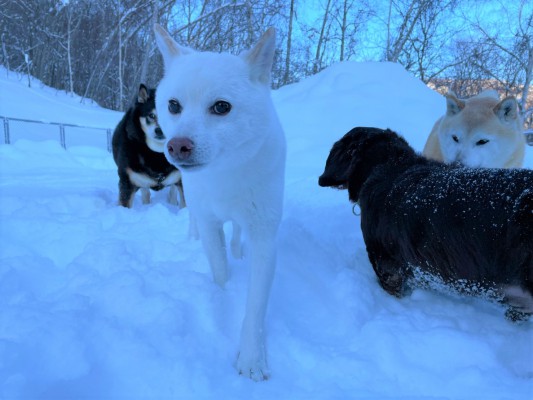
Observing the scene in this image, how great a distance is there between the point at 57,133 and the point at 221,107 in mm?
11983

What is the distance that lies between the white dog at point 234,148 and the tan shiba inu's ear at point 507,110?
2921 mm

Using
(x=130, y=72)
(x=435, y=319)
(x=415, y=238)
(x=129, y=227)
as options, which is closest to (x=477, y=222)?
(x=415, y=238)

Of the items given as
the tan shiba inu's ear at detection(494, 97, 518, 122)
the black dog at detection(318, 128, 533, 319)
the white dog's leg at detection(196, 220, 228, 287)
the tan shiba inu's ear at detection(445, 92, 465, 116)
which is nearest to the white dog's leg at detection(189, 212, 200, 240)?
the white dog's leg at detection(196, 220, 228, 287)

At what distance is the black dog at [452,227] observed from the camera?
4.86 feet

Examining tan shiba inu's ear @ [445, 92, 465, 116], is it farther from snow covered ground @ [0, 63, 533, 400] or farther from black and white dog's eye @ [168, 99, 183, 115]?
black and white dog's eye @ [168, 99, 183, 115]

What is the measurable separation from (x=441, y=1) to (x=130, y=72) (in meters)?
→ 22.6

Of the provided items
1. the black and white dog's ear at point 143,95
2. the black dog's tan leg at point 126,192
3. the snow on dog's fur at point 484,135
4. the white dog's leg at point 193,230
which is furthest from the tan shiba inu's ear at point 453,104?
the black dog's tan leg at point 126,192

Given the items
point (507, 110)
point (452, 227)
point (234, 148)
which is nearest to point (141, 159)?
point (234, 148)

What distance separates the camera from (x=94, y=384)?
1.28m

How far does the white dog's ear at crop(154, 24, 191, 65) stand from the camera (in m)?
1.72

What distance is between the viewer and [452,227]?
1649mm

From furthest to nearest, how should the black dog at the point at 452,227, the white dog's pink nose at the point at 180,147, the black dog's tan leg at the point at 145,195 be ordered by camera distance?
the black dog's tan leg at the point at 145,195 → the black dog at the point at 452,227 → the white dog's pink nose at the point at 180,147

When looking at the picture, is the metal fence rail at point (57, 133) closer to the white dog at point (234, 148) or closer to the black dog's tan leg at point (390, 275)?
the white dog at point (234, 148)

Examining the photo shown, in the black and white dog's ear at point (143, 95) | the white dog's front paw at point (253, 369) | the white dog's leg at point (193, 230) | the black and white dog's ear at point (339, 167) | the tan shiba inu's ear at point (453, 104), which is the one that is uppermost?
the tan shiba inu's ear at point (453, 104)
